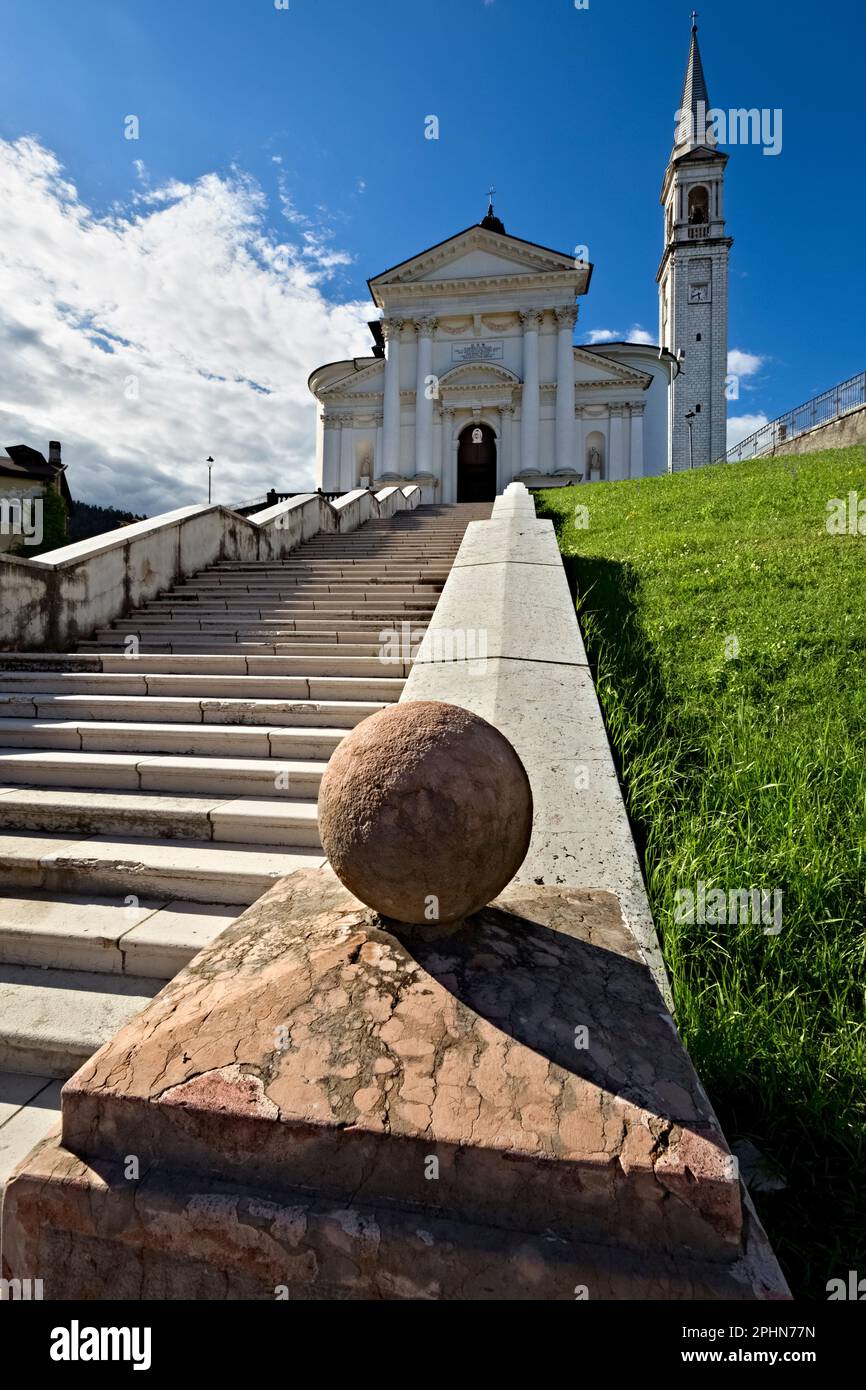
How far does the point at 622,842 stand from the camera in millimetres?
2930

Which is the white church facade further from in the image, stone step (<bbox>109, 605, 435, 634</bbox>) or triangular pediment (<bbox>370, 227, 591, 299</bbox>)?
stone step (<bbox>109, 605, 435, 634</bbox>)

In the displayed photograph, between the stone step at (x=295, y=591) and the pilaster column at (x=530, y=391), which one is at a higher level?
the pilaster column at (x=530, y=391)

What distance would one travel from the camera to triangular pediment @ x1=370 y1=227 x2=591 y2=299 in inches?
1179

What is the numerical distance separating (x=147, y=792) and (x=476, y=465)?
3040cm

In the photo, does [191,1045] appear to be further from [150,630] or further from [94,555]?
[94,555]

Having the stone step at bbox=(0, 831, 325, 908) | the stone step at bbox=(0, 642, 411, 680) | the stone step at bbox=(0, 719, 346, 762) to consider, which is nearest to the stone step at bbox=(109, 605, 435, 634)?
the stone step at bbox=(0, 642, 411, 680)

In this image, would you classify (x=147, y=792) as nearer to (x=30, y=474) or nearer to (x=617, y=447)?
(x=617, y=447)

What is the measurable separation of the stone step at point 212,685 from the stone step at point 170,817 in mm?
1403

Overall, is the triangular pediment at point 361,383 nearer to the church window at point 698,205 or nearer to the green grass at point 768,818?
the church window at point 698,205

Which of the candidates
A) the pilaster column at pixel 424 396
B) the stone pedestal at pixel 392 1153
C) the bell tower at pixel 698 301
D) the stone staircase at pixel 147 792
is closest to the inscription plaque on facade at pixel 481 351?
the pilaster column at pixel 424 396

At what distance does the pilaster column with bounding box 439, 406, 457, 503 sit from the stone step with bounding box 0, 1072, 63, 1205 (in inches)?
1207

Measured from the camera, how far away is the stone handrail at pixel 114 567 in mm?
6336
